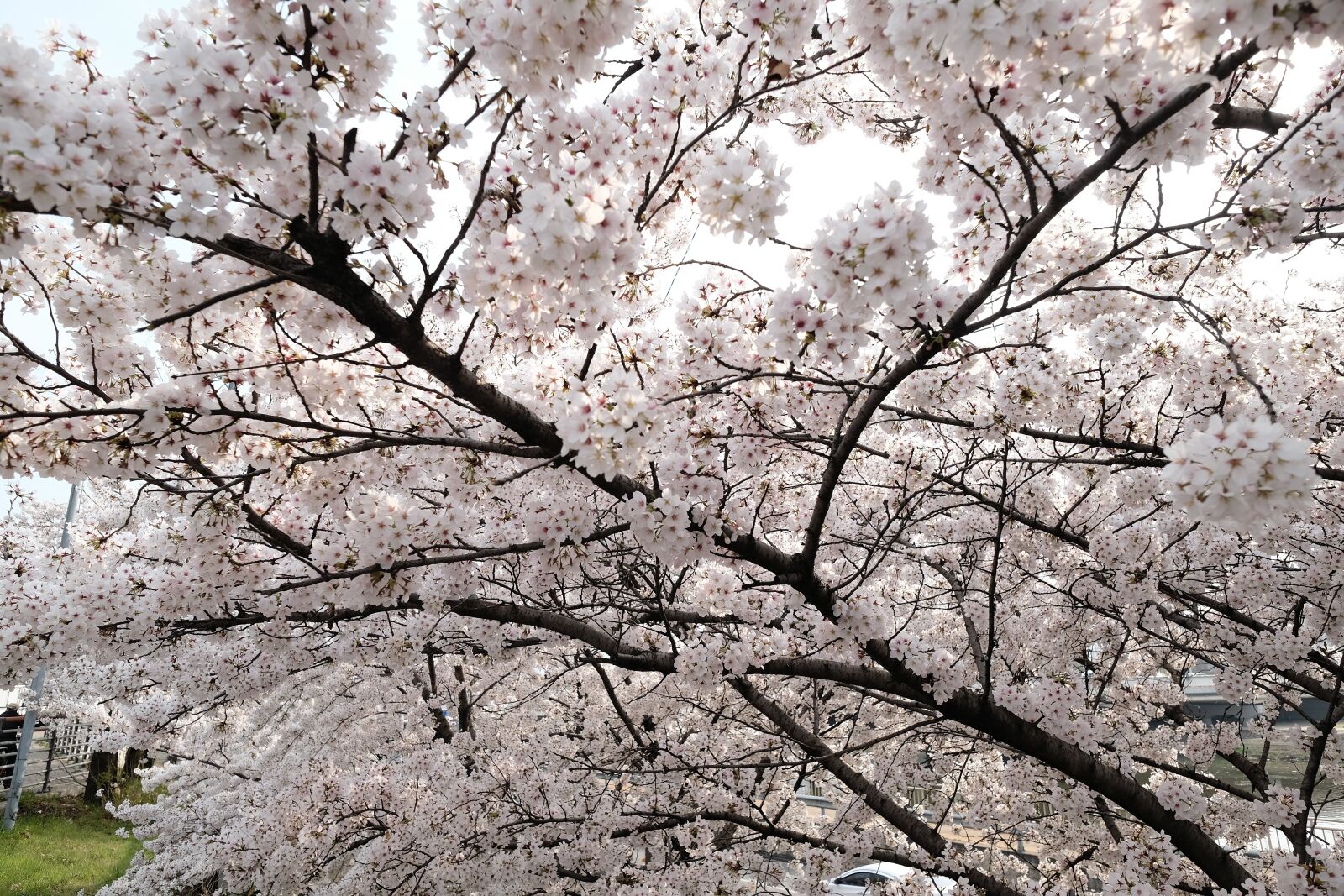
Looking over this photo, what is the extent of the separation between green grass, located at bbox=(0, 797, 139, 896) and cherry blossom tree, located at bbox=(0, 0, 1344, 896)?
692 centimetres

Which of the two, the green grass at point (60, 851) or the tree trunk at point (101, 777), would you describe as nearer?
the green grass at point (60, 851)

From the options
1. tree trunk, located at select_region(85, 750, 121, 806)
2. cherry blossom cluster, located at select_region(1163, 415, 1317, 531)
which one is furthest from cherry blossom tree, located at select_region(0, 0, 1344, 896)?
tree trunk, located at select_region(85, 750, 121, 806)

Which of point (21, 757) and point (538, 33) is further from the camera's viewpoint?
point (21, 757)

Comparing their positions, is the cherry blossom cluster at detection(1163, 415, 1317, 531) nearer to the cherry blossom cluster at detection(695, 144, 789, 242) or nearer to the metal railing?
the cherry blossom cluster at detection(695, 144, 789, 242)

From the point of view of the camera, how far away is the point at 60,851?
1252 centimetres

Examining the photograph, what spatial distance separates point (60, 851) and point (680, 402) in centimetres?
1667

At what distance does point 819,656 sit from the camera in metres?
4.36

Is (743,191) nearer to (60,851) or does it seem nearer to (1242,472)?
(1242,472)

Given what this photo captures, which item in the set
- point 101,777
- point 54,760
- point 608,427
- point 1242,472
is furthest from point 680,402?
point 54,760

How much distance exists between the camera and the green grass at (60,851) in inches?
428

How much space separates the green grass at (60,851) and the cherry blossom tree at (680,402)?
6.92m

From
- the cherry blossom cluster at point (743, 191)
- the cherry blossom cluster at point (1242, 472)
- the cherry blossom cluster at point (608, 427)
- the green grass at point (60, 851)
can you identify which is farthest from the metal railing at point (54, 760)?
the cherry blossom cluster at point (1242, 472)

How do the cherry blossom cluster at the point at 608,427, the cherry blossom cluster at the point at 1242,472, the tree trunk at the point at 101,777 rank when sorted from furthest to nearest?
1. the tree trunk at the point at 101,777
2. the cherry blossom cluster at the point at 608,427
3. the cherry blossom cluster at the point at 1242,472

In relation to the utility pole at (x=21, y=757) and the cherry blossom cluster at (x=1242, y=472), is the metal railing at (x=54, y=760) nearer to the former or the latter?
the utility pole at (x=21, y=757)
